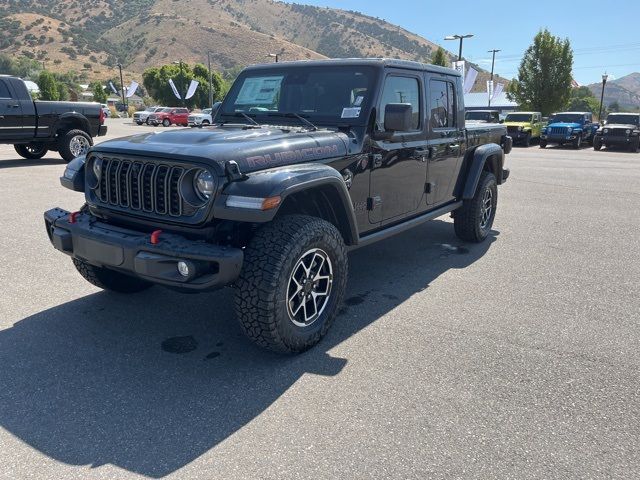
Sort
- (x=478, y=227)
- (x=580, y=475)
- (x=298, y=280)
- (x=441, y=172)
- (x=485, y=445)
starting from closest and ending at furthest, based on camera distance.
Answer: (x=580, y=475) → (x=485, y=445) → (x=298, y=280) → (x=441, y=172) → (x=478, y=227)

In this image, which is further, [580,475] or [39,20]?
[39,20]

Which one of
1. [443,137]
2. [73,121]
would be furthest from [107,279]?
[73,121]

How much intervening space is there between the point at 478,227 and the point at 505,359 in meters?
2.90

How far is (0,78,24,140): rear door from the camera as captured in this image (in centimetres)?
1141

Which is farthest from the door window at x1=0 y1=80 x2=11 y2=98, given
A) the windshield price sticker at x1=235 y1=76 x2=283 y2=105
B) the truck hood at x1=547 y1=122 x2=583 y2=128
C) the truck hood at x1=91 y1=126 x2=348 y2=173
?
the truck hood at x1=547 y1=122 x2=583 y2=128

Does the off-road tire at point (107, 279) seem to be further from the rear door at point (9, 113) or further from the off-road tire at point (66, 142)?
the off-road tire at point (66, 142)

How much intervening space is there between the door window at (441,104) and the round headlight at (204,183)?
8.48 feet

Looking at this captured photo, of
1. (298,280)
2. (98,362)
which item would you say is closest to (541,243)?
(298,280)

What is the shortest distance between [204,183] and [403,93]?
215 centimetres

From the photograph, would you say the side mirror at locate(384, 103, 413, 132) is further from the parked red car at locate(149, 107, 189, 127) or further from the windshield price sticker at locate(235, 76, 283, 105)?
the parked red car at locate(149, 107, 189, 127)

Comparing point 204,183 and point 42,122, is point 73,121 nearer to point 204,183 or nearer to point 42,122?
point 42,122

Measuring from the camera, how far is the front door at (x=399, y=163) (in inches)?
163

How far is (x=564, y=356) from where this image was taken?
11.3 ft

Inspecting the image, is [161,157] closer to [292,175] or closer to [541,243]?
[292,175]
